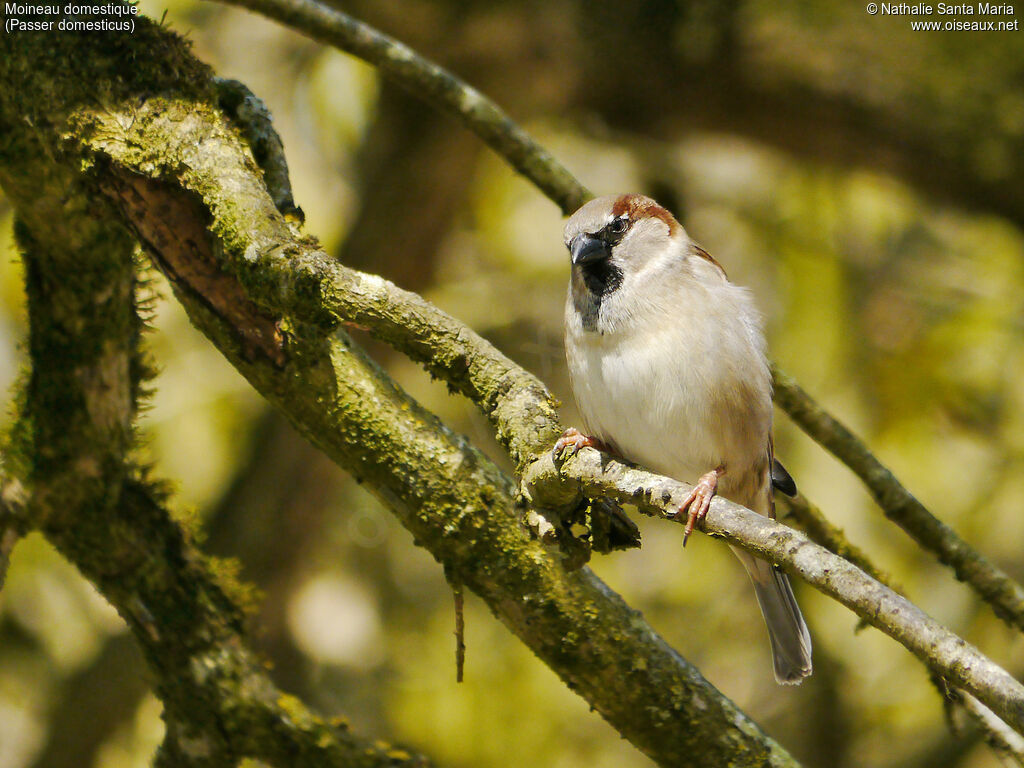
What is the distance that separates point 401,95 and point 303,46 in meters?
1.38

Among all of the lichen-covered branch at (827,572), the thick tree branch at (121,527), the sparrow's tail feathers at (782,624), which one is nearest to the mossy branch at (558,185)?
the sparrow's tail feathers at (782,624)

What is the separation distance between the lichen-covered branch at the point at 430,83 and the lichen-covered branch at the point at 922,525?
123 centimetres

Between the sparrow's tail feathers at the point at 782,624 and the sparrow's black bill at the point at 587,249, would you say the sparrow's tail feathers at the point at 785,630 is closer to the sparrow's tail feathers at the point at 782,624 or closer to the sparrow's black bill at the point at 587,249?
the sparrow's tail feathers at the point at 782,624

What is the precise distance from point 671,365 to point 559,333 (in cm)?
285

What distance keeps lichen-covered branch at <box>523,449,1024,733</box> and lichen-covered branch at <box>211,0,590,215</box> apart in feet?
4.83

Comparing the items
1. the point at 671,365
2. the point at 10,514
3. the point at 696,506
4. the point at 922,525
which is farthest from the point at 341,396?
the point at 922,525

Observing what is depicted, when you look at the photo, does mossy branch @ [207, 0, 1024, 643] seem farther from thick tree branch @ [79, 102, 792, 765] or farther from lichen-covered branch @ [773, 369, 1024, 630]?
thick tree branch @ [79, 102, 792, 765]

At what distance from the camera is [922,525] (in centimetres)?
329

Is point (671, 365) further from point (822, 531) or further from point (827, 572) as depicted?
point (827, 572)

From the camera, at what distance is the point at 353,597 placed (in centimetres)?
683

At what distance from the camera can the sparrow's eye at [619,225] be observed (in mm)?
3498

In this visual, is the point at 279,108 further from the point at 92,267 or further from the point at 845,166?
the point at 92,267

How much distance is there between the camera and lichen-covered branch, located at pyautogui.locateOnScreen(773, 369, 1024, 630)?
3.27m

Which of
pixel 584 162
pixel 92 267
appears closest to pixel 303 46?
pixel 584 162
